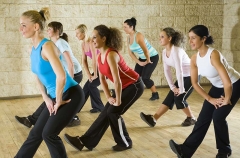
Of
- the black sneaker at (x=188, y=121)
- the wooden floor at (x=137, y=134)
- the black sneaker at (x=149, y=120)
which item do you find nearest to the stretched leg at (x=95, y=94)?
the wooden floor at (x=137, y=134)

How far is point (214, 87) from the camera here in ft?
11.8

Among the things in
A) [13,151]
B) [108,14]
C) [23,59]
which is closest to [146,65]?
[108,14]

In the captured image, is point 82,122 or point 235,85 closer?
point 235,85

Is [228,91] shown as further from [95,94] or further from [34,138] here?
[95,94]

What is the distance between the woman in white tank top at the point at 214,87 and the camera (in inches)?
132

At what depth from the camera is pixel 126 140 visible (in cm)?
413

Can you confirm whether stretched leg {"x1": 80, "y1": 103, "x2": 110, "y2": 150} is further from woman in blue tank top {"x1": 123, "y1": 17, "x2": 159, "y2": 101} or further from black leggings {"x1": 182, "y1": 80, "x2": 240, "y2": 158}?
woman in blue tank top {"x1": 123, "y1": 17, "x2": 159, "y2": 101}

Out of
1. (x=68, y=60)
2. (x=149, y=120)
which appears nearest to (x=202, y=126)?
(x=149, y=120)

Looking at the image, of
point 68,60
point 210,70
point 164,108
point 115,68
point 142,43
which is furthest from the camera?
point 142,43

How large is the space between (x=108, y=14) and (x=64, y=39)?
2776 millimetres

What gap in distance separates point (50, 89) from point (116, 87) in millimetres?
858

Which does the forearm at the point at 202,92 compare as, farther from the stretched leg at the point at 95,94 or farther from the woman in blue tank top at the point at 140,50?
the woman in blue tank top at the point at 140,50

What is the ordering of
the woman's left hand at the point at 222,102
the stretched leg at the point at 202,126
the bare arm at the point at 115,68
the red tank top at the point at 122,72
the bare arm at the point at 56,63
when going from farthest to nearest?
the red tank top at the point at 122,72 → the bare arm at the point at 115,68 → the stretched leg at the point at 202,126 → the woman's left hand at the point at 222,102 → the bare arm at the point at 56,63

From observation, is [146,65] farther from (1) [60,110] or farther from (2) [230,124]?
(1) [60,110]
